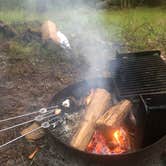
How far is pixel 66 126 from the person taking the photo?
121 inches

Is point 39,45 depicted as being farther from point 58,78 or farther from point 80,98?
point 80,98

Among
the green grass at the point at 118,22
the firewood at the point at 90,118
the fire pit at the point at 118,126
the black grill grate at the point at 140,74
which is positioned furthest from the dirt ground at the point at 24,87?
the green grass at the point at 118,22

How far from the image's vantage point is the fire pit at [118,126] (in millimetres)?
2631

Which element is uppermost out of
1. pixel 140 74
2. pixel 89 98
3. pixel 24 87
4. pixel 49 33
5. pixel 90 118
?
pixel 49 33

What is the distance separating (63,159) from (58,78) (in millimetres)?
1741

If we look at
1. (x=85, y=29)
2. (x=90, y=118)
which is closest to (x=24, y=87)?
(x=90, y=118)

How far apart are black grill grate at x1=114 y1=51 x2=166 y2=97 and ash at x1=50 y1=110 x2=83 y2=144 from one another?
1.90 feet

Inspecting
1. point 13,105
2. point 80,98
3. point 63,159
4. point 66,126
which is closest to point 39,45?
point 13,105

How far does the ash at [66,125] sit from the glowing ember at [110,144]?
0.29 metres

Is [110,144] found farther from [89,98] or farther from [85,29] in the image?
[85,29]

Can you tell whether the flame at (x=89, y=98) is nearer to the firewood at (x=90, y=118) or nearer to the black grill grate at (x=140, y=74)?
the firewood at (x=90, y=118)

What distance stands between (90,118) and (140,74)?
2.95 feet

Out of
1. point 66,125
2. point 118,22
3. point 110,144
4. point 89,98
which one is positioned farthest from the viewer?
point 118,22

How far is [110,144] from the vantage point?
107 inches
